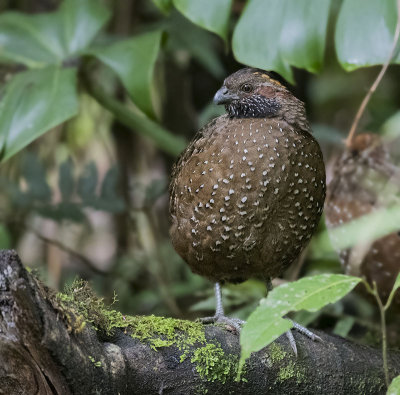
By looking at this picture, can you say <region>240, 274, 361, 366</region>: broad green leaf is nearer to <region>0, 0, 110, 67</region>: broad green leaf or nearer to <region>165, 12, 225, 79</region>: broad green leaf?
<region>0, 0, 110, 67</region>: broad green leaf


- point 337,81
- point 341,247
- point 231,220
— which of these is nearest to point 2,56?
point 231,220

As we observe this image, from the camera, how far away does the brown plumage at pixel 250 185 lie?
2734 millimetres

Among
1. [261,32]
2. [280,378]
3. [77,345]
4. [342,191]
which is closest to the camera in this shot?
[77,345]

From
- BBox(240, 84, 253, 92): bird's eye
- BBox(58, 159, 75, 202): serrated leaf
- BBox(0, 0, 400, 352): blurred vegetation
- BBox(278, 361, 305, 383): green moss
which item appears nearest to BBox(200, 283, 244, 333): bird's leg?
BBox(278, 361, 305, 383): green moss

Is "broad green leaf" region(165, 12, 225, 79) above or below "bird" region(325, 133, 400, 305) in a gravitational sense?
above

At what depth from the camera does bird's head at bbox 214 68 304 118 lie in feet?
9.59

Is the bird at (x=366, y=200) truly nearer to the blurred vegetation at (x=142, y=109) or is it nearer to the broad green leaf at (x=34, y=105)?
the blurred vegetation at (x=142, y=109)

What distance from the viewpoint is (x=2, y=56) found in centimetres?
396

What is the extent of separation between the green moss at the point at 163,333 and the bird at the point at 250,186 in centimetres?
32

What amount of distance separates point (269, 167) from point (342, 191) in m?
1.31

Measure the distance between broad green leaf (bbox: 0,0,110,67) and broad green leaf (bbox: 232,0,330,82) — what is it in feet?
3.94

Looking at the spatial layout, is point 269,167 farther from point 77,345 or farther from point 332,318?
point 332,318

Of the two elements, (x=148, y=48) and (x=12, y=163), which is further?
(x=12, y=163)

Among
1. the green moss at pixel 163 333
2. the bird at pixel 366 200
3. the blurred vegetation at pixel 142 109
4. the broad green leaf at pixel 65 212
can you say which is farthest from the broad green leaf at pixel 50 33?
the green moss at pixel 163 333
